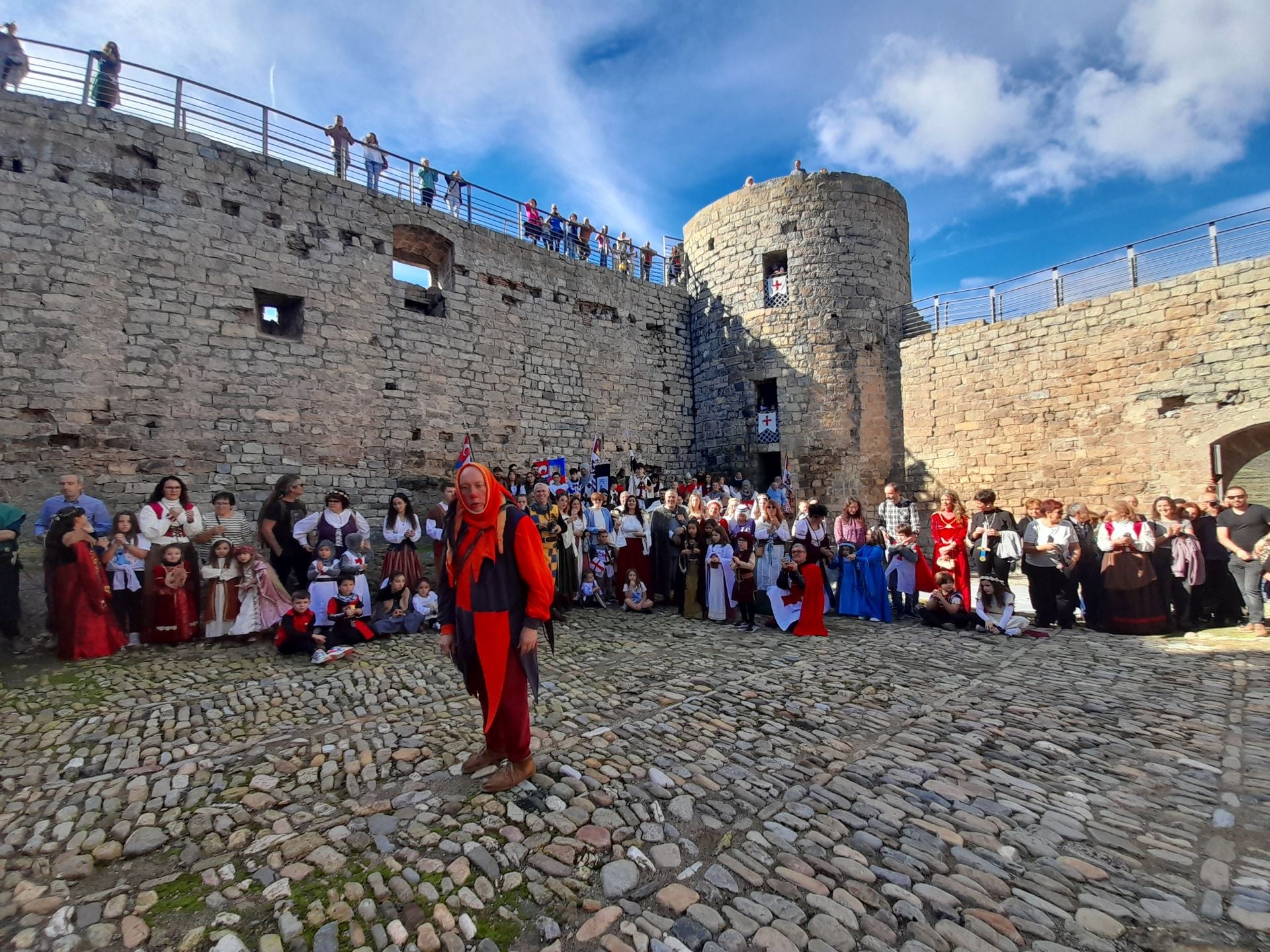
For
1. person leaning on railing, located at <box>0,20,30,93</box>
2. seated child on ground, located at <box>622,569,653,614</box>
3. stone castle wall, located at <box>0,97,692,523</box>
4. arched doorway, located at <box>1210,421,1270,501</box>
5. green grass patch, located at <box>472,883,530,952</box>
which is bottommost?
green grass patch, located at <box>472,883,530,952</box>

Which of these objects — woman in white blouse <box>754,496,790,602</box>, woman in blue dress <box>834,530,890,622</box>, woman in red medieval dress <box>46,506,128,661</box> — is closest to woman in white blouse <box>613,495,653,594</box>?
woman in white blouse <box>754,496,790,602</box>

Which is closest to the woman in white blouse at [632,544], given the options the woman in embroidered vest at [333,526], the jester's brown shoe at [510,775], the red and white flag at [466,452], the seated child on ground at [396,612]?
the seated child on ground at [396,612]

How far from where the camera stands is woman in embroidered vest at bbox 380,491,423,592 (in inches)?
309

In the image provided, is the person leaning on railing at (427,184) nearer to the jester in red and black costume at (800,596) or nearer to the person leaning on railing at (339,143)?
the person leaning on railing at (339,143)

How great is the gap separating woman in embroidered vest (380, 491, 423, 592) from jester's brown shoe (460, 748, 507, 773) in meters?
4.65

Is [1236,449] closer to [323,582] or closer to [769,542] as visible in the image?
[769,542]

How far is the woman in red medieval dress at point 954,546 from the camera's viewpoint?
25.8 ft

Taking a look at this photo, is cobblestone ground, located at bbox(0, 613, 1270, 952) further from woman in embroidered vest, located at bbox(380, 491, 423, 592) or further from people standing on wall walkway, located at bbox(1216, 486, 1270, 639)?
woman in embroidered vest, located at bbox(380, 491, 423, 592)

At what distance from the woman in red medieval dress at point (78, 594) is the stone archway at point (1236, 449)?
1568cm

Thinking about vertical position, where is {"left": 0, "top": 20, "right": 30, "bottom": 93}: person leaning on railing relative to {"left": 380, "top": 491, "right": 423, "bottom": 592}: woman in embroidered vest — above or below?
above

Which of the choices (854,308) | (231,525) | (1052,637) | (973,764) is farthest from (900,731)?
(854,308)

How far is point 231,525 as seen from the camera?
7.73 metres

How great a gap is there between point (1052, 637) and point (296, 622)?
8.37m

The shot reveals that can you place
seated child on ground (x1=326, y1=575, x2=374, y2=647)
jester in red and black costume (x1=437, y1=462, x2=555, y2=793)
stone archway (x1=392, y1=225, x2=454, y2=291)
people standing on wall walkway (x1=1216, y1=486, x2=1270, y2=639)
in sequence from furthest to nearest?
stone archway (x1=392, y1=225, x2=454, y2=291) → people standing on wall walkway (x1=1216, y1=486, x2=1270, y2=639) → seated child on ground (x1=326, y1=575, x2=374, y2=647) → jester in red and black costume (x1=437, y1=462, x2=555, y2=793)
